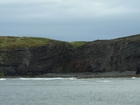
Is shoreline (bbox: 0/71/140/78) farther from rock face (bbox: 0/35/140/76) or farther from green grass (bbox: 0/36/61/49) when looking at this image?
green grass (bbox: 0/36/61/49)

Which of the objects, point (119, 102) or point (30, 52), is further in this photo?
→ point (30, 52)

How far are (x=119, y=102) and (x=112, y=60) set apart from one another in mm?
94808

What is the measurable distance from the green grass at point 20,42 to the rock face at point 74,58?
209cm

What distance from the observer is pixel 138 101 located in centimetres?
6244

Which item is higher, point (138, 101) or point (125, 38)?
point (125, 38)

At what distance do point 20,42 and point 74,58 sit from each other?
18.7m

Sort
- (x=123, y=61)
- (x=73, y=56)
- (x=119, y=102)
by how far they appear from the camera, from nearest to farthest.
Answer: (x=119, y=102)
(x=123, y=61)
(x=73, y=56)

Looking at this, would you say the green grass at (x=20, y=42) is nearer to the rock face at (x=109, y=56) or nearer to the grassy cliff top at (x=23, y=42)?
the grassy cliff top at (x=23, y=42)

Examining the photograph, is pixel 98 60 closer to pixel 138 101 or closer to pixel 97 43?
pixel 97 43

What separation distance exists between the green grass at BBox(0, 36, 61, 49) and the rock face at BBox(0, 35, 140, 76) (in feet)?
6.87

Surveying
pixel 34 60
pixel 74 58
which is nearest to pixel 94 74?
pixel 74 58

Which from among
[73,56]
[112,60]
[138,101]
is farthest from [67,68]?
[138,101]

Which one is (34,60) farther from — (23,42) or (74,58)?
(74,58)

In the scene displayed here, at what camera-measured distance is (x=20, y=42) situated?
16662 cm
